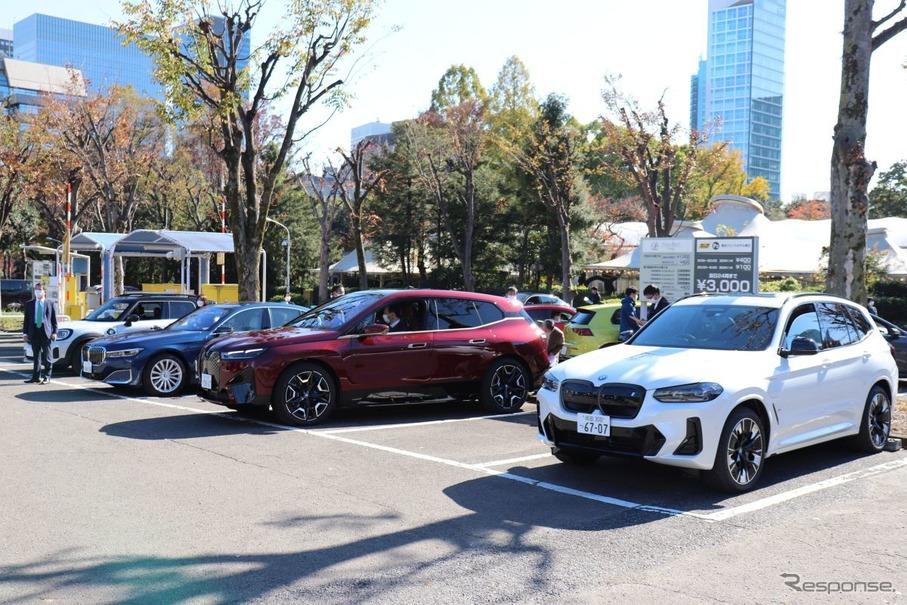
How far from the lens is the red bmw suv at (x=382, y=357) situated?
386 inches

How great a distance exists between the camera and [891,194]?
Answer: 54.4 m

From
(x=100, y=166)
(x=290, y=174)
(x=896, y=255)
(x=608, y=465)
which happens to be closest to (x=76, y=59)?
(x=290, y=174)

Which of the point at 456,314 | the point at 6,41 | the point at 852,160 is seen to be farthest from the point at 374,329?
the point at 6,41

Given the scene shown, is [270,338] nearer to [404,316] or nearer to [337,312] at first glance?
[337,312]

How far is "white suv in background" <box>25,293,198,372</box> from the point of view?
50.8 feet

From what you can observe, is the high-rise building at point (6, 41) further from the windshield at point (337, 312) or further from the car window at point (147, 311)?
the windshield at point (337, 312)

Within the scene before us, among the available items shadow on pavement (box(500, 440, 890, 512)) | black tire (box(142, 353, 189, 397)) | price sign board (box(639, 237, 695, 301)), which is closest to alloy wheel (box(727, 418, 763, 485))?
shadow on pavement (box(500, 440, 890, 512))

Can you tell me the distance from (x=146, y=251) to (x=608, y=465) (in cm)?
2296

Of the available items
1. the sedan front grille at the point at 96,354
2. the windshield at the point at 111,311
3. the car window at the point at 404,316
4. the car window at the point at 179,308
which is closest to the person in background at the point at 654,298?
the car window at the point at 404,316

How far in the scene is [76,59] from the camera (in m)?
167

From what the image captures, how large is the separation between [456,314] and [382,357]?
53.3 inches

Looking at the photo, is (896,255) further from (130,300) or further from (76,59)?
(76,59)

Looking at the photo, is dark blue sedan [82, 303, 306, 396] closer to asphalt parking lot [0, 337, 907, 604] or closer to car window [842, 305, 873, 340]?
asphalt parking lot [0, 337, 907, 604]

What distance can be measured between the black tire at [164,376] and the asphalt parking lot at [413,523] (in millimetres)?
3344
